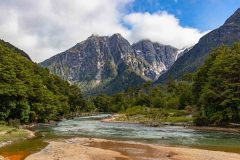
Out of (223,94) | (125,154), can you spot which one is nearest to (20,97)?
(223,94)

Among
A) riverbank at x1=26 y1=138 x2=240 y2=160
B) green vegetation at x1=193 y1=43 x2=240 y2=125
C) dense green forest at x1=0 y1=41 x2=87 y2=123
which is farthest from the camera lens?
green vegetation at x1=193 y1=43 x2=240 y2=125

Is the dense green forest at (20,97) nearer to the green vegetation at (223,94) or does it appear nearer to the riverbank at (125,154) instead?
the riverbank at (125,154)

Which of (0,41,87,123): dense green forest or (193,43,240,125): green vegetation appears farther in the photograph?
(193,43,240,125): green vegetation

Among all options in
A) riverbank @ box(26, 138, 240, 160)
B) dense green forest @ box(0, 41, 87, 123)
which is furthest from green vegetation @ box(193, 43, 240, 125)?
riverbank @ box(26, 138, 240, 160)

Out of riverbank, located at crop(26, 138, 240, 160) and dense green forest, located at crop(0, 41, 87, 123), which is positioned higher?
dense green forest, located at crop(0, 41, 87, 123)

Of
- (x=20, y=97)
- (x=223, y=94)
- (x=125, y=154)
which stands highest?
(x=223, y=94)

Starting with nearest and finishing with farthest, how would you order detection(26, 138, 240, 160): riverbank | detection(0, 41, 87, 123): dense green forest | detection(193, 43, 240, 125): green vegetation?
detection(26, 138, 240, 160): riverbank < detection(0, 41, 87, 123): dense green forest < detection(193, 43, 240, 125): green vegetation

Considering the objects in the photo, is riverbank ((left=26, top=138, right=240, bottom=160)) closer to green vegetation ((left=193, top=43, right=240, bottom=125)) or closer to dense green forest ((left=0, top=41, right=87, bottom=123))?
dense green forest ((left=0, top=41, right=87, bottom=123))

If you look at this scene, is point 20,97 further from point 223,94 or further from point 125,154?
point 125,154

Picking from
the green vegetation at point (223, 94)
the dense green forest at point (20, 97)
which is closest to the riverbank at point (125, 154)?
the dense green forest at point (20, 97)

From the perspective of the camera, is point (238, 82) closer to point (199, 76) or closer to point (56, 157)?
point (199, 76)

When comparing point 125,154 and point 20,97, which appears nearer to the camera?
point 125,154

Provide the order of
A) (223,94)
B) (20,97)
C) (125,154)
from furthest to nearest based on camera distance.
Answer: (223,94)
(20,97)
(125,154)

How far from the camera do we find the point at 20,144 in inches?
2109
